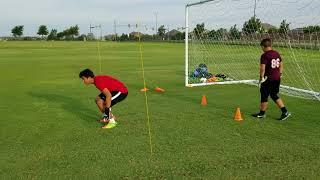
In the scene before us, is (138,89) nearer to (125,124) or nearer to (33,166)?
(125,124)

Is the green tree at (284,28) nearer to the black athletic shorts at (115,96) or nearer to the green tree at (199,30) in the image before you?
the green tree at (199,30)

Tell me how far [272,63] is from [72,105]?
15.5ft

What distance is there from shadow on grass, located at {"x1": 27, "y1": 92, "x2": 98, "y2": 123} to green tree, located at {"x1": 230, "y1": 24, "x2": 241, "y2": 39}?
23.8ft

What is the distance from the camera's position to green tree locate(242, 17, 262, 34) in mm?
15195

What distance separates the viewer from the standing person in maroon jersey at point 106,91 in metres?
7.95

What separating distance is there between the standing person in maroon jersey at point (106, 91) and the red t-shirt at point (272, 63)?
109 inches

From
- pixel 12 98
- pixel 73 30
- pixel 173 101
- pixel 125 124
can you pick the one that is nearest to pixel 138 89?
pixel 173 101

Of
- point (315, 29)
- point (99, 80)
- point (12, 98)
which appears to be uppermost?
point (315, 29)

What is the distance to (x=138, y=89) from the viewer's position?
1350 cm

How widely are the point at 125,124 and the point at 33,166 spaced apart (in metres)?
2.72

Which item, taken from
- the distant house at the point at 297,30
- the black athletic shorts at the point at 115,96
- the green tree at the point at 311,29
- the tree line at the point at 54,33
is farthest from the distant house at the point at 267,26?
the tree line at the point at 54,33

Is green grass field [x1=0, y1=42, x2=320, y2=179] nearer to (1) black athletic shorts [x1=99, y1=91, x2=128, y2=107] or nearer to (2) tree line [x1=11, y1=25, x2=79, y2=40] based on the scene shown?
(1) black athletic shorts [x1=99, y1=91, x2=128, y2=107]

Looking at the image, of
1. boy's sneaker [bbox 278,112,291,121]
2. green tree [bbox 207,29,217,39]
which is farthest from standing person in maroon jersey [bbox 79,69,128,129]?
green tree [bbox 207,29,217,39]

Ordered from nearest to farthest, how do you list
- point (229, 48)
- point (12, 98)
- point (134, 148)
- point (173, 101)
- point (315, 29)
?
point (134, 148) < point (173, 101) < point (12, 98) < point (315, 29) < point (229, 48)
